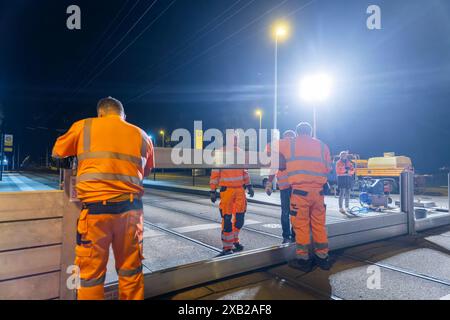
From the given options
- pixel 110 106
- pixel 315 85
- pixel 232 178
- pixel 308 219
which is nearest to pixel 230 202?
pixel 232 178

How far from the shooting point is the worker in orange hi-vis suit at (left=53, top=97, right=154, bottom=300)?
8.12ft

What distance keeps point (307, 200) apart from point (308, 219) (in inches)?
10.7

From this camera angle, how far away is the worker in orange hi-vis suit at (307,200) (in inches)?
159

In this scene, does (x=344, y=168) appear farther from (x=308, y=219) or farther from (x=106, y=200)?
(x=106, y=200)

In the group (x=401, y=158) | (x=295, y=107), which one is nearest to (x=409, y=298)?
(x=401, y=158)

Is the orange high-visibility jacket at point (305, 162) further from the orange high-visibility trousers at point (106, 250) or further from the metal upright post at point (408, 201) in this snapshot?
the metal upright post at point (408, 201)

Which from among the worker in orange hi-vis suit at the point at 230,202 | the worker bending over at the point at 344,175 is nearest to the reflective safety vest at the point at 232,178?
the worker in orange hi-vis suit at the point at 230,202

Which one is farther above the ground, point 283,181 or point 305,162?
point 305,162

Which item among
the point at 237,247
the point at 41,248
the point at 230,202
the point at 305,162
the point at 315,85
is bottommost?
the point at 237,247

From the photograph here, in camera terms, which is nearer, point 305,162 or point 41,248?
point 41,248

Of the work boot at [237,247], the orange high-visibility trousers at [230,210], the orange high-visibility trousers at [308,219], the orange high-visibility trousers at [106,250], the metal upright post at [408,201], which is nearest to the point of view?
the orange high-visibility trousers at [106,250]

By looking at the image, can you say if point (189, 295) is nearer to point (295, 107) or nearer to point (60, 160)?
point (60, 160)

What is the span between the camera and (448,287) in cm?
353

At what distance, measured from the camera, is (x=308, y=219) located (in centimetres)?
407
